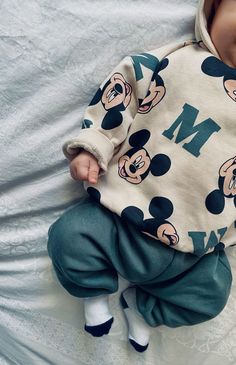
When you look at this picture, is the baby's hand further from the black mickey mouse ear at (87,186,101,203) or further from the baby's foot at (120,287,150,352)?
the baby's foot at (120,287,150,352)

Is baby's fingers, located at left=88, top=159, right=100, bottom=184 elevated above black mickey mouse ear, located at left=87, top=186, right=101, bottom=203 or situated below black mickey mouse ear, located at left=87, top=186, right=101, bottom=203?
above

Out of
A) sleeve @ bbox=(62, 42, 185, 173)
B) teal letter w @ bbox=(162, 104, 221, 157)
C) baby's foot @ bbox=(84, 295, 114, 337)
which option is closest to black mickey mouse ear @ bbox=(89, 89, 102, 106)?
sleeve @ bbox=(62, 42, 185, 173)

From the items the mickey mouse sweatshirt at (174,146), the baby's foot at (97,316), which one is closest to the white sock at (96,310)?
the baby's foot at (97,316)

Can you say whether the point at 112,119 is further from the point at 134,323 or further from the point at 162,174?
the point at 134,323

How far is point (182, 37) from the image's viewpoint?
2.70 feet

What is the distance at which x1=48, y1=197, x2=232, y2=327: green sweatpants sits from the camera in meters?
0.76

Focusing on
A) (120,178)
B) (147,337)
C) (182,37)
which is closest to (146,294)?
(147,337)

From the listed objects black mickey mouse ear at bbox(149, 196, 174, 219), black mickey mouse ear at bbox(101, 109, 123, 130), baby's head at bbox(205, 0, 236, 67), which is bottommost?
black mickey mouse ear at bbox(149, 196, 174, 219)

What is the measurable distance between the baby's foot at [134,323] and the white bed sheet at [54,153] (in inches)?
0.6

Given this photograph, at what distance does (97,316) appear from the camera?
2.67 ft

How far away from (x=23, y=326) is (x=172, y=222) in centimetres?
33

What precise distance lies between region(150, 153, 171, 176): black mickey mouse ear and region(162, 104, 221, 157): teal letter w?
30mm

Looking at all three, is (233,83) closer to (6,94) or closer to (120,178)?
(120,178)

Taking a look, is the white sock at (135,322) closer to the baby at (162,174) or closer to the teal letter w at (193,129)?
the baby at (162,174)
